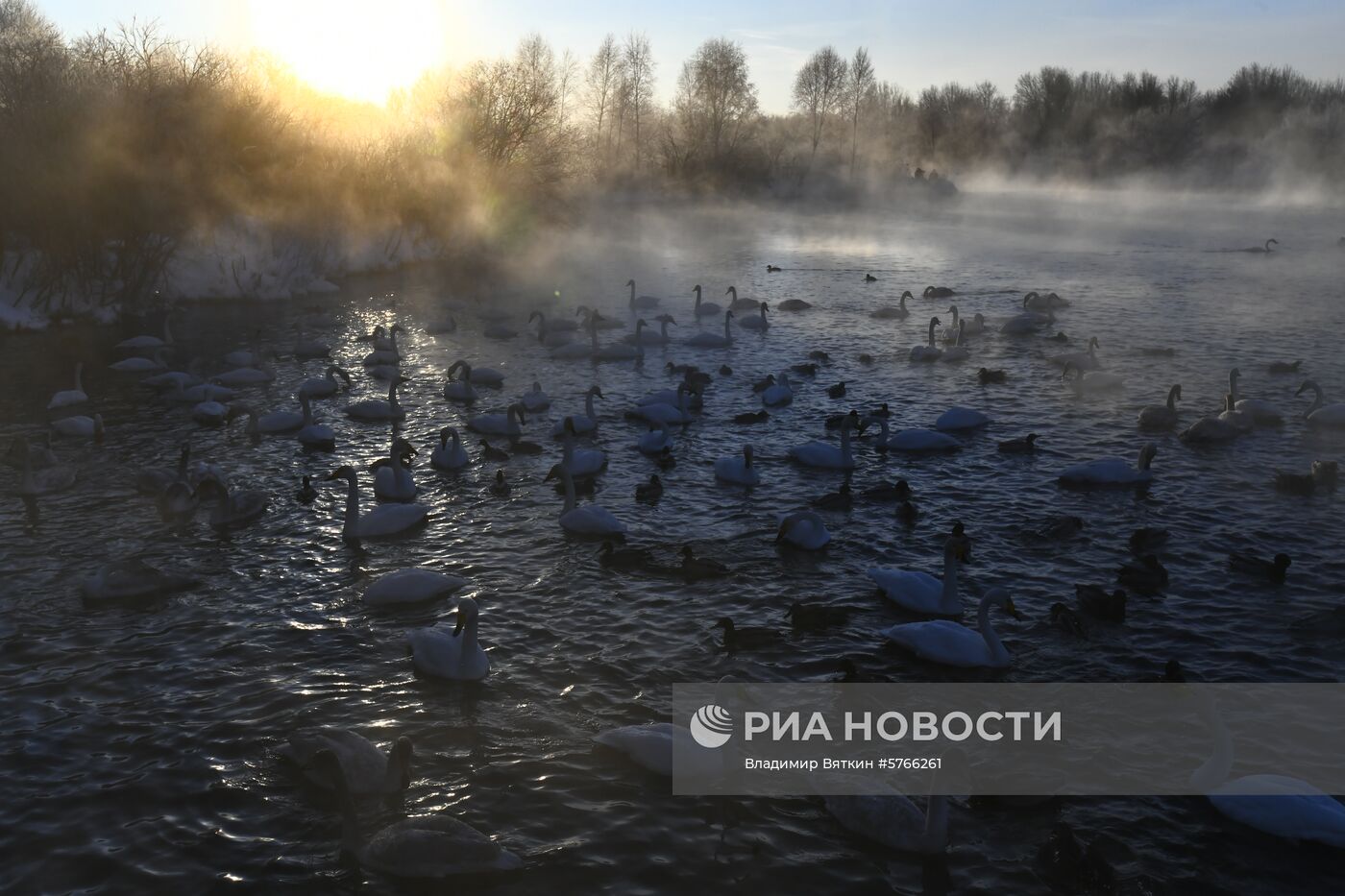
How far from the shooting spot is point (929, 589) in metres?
14.5

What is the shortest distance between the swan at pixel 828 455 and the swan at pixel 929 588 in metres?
6.20

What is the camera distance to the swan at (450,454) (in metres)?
20.9

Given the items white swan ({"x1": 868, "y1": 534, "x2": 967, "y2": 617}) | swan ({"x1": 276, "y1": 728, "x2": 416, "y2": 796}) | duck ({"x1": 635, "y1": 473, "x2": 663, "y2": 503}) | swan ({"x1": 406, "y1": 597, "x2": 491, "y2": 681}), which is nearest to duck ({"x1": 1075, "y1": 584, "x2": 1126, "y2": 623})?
white swan ({"x1": 868, "y1": 534, "x2": 967, "y2": 617})

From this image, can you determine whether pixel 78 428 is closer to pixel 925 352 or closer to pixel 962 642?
pixel 962 642

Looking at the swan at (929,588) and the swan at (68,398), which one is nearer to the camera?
the swan at (929,588)

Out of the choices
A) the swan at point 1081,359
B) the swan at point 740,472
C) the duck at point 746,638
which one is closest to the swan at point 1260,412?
the swan at point 1081,359

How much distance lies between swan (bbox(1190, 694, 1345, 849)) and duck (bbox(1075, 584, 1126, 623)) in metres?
3.53

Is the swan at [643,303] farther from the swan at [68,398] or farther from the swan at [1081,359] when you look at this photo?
the swan at [68,398]

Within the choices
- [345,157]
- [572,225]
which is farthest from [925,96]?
[345,157]

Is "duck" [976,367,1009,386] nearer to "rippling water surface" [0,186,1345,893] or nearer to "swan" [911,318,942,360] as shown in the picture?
"rippling water surface" [0,186,1345,893]

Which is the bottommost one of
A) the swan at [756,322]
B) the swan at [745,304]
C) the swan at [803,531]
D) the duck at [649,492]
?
the swan at [803,531]

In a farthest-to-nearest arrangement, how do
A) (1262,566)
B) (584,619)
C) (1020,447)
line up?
(1020,447) < (1262,566) < (584,619)

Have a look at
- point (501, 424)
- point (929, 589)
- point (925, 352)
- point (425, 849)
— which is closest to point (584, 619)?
point (929, 589)

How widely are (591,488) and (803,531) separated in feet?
16.0
